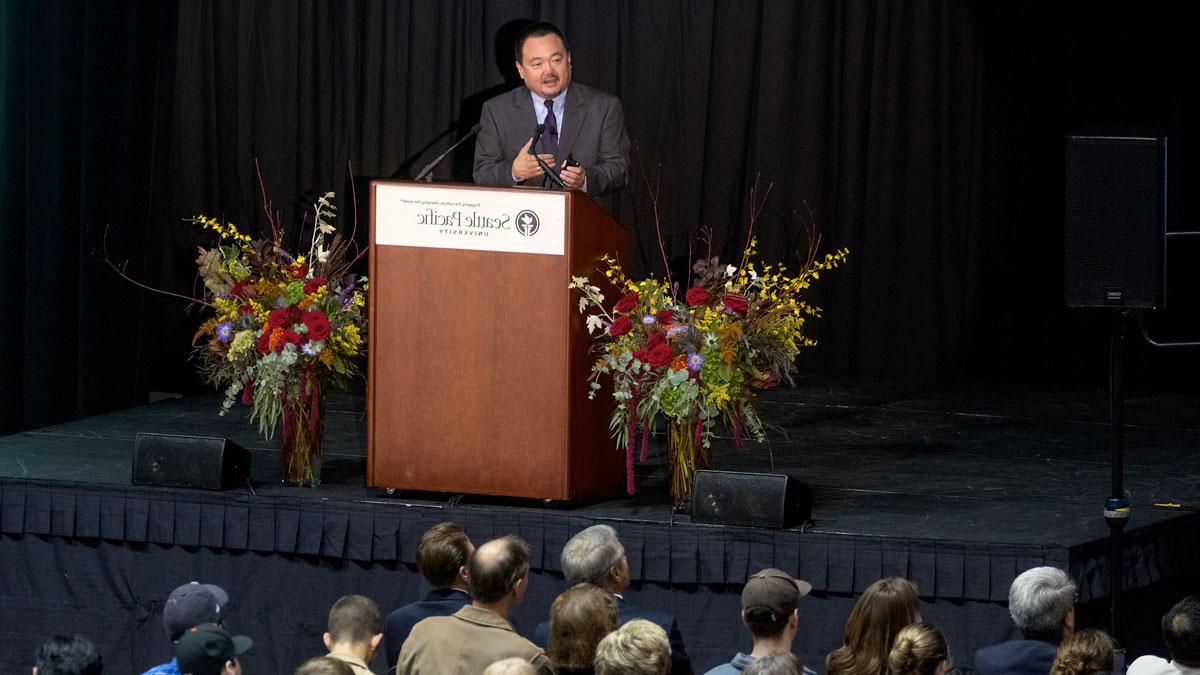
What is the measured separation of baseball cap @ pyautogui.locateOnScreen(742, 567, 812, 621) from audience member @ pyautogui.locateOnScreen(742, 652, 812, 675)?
0.46m

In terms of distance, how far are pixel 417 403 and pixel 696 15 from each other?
390 centimetres

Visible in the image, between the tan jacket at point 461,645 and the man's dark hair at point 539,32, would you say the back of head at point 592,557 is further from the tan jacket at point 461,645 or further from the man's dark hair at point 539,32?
the man's dark hair at point 539,32

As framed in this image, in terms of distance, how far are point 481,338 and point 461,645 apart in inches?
67.3

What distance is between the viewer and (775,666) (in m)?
3.51

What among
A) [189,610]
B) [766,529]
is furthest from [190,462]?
[766,529]

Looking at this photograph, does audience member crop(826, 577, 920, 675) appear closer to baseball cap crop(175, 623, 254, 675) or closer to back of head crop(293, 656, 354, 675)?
back of head crop(293, 656, 354, 675)

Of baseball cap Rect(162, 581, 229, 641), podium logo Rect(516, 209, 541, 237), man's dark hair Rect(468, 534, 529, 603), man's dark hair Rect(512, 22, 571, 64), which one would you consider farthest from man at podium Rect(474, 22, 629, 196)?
baseball cap Rect(162, 581, 229, 641)

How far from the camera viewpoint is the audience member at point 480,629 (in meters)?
4.00

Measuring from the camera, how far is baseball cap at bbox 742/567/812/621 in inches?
160

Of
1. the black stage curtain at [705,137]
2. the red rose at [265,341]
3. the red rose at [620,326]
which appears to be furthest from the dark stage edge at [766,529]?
the black stage curtain at [705,137]

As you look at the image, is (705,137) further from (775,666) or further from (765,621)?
(775,666)

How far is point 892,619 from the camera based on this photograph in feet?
13.6

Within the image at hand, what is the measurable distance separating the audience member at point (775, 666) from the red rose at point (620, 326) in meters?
2.12

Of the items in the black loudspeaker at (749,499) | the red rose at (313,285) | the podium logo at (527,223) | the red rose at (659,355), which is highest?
the podium logo at (527,223)
